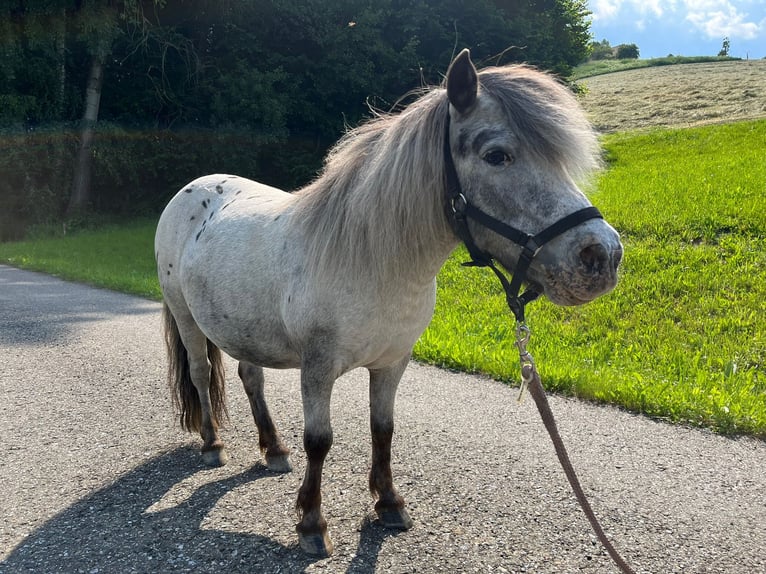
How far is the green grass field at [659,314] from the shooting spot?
4.72m

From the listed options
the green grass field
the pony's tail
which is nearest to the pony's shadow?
the pony's tail

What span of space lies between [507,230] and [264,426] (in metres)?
2.39

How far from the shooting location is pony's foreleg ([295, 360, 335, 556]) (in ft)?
9.23

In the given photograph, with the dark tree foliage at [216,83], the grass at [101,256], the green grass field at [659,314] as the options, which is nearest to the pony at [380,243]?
the green grass field at [659,314]

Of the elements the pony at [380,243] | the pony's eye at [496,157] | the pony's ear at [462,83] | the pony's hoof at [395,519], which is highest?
the pony's ear at [462,83]

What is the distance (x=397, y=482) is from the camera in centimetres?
351

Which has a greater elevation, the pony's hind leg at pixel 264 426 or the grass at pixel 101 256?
the pony's hind leg at pixel 264 426

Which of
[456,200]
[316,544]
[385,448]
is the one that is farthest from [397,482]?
[456,200]

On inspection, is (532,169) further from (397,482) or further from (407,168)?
(397,482)

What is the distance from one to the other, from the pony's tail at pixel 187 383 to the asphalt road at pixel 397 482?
0.23m

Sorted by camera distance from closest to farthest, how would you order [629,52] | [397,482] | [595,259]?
[595,259] < [397,482] < [629,52]

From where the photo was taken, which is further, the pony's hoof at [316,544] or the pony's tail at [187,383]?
the pony's tail at [187,383]

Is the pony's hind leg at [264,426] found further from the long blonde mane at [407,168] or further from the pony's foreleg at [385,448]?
the long blonde mane at [407,168]

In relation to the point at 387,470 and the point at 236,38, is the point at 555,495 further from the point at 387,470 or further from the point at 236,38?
the point at 236,38
